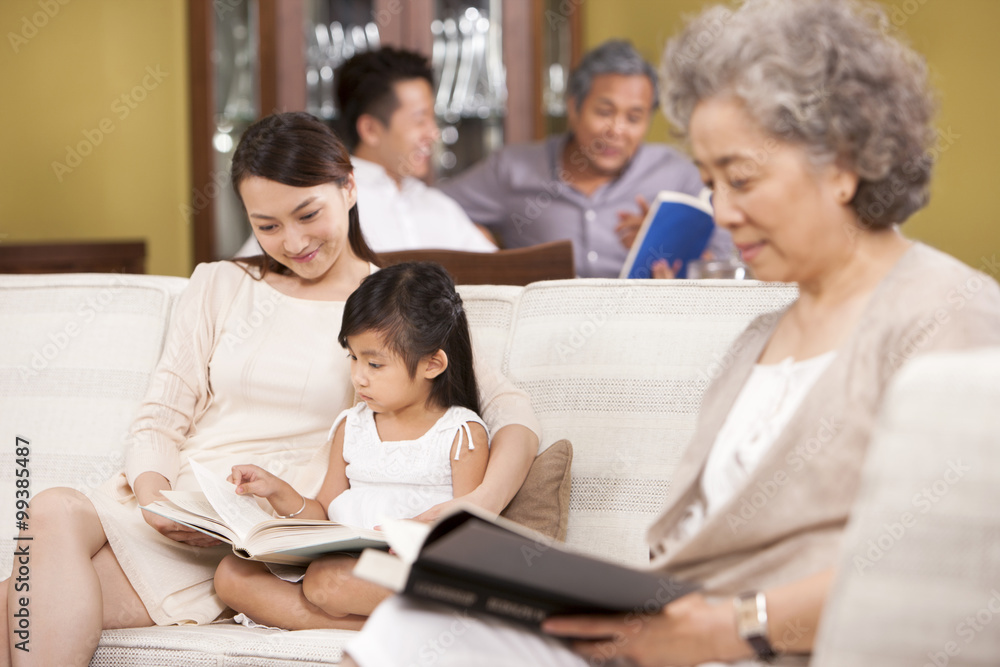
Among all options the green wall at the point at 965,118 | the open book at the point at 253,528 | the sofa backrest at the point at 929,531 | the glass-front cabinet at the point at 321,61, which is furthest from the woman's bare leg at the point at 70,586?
the green wall at the point at 965,118

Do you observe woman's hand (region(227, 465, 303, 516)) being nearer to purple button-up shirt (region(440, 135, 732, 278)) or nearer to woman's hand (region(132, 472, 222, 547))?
woman's hand (region(132, 472, 222, 547))

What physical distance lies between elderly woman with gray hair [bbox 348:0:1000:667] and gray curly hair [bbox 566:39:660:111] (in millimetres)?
2169

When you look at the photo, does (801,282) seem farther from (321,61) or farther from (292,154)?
(321,61)

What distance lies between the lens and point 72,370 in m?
1.99

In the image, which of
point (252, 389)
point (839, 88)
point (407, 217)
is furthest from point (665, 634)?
point (407, 217)

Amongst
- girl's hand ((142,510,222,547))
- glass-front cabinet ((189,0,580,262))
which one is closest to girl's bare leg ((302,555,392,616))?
girl's hand ((142,510,222,547))

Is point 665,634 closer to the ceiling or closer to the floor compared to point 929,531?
closer to the floor

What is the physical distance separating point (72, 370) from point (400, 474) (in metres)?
0.76

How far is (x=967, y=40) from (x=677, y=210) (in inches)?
72.0

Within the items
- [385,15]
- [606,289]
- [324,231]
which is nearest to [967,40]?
[385,15]

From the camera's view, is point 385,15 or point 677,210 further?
point 385,15

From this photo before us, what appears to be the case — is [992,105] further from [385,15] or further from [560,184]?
[385,15]

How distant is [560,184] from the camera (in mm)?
3305

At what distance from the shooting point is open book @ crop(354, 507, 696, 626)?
94 centimetres
